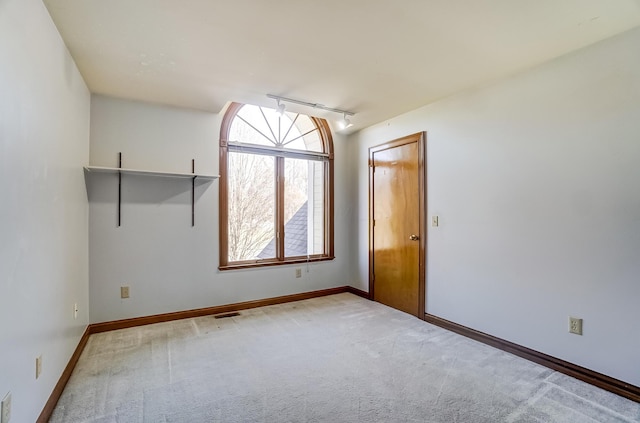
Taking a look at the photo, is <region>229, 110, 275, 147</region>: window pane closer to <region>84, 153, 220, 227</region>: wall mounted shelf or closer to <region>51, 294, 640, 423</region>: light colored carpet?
<region>84, 153, 220, 227</region>: wall mounted shelf

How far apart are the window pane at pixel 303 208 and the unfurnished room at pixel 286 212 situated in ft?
0.44

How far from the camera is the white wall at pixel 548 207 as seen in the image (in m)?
2.04

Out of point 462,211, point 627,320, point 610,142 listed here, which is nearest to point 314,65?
point 462,211

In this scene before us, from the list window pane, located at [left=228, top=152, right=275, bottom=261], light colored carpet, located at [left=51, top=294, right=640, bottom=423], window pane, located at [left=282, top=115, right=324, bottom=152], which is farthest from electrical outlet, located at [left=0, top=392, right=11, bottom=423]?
window pane, located at [left=282, top=115, right=324, bottom=152]

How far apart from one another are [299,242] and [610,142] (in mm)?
3241

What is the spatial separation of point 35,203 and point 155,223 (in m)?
1.69

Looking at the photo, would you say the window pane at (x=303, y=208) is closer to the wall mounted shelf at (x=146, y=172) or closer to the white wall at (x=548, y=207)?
the wall mounted shelf at (x=146, y=172)

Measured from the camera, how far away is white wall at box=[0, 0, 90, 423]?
4.41 feet

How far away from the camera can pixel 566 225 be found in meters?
2.30

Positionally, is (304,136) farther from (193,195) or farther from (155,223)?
(155,223)

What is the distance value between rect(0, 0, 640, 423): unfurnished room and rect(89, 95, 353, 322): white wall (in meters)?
0.02

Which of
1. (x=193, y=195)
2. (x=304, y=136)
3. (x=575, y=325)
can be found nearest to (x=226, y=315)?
(x=193, y=195)

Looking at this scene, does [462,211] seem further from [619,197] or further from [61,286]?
[61,286]

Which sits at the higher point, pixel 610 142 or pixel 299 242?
pixel 610 142
